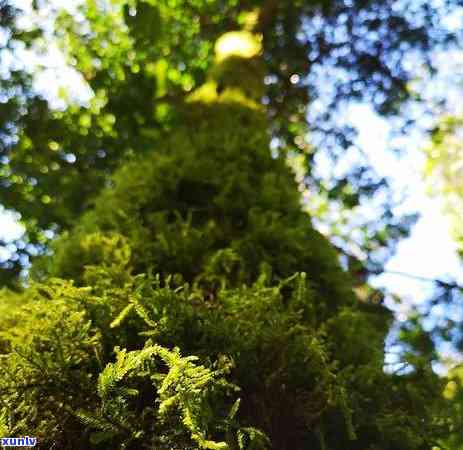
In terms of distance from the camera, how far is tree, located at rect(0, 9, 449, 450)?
6.77ft

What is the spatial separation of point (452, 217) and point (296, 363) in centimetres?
1233

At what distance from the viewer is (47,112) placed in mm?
8094

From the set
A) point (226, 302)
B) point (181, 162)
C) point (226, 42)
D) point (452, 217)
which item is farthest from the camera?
point (452, 217)

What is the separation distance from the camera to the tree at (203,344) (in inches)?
81.2

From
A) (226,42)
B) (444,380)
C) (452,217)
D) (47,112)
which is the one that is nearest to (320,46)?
(226,42)

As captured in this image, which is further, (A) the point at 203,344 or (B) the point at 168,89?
(B) the point at 168,89

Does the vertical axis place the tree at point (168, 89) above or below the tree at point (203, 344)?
above

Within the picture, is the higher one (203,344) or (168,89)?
(168,89)

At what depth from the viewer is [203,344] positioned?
7.89 feet

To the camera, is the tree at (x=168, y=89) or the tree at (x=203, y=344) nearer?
the tree at (x=203, y=344)

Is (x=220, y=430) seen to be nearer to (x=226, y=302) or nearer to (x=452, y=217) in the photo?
(x=226, y=302)

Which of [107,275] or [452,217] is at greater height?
[452,217]

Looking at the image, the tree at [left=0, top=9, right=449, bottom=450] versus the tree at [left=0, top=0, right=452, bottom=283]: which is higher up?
the tree at [left=0, top=0, right=452, bottom=283]

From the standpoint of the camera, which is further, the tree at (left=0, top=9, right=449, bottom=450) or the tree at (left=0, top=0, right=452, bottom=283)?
the tree at (left=0, top=0, right=452, bottom=283)
